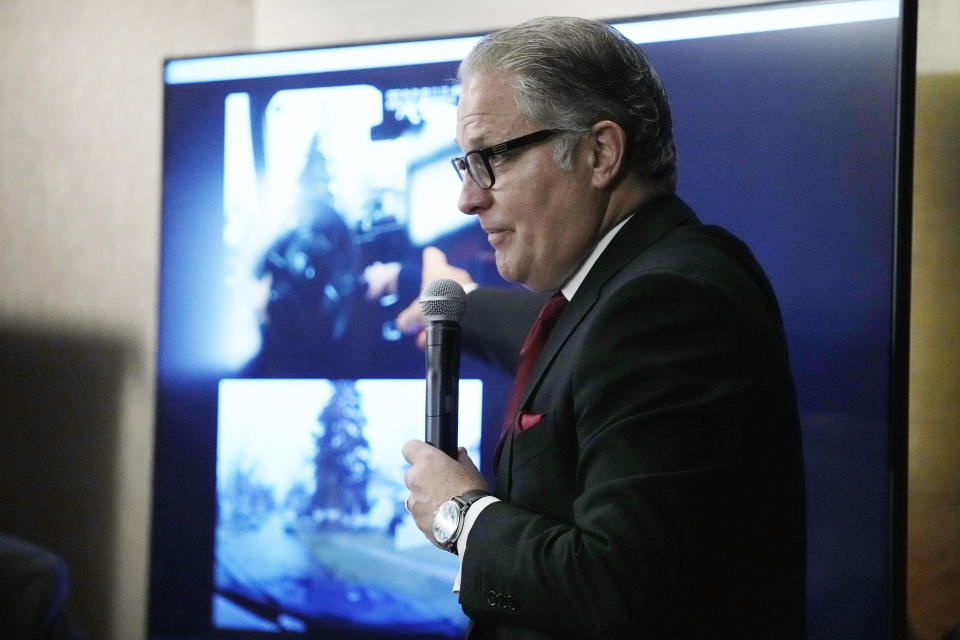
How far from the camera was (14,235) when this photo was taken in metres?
3.17

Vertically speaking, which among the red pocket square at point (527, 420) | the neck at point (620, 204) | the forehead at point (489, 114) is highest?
the forehead at point (489, 114)

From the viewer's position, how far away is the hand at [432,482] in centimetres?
114

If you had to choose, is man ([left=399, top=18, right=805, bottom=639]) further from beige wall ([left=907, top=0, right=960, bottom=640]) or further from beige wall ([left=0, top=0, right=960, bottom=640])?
beige wall ([left=0, top=0, right=960, bottom=640])

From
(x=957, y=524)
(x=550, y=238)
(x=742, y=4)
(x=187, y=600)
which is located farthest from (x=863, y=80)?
(x=187, y=600)

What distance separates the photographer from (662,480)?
948mm

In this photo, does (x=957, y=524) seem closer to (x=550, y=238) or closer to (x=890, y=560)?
(x=890, y=560)

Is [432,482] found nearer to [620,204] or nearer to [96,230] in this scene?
[620,204]

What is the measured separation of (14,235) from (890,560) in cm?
280

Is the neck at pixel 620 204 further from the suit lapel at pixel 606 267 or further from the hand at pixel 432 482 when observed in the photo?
the hand at pixel 432 482

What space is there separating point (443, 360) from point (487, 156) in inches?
11.5

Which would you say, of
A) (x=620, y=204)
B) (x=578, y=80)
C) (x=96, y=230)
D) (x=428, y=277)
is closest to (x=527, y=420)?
(x=620, y=204)

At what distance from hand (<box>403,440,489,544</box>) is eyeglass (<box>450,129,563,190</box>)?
378 mm

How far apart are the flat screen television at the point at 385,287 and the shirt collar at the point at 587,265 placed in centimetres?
91

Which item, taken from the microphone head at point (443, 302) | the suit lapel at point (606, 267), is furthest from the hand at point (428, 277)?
the suit lapel at point (606, 267)
